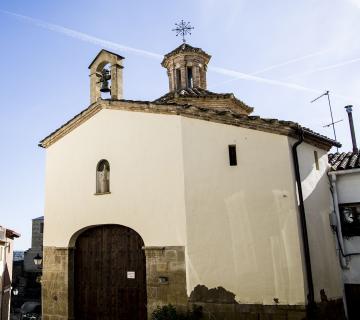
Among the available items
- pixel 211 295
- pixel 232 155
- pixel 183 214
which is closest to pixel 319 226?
pixel 232 155

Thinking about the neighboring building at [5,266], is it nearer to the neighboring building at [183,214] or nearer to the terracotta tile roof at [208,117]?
the neighboring building at [183,214]

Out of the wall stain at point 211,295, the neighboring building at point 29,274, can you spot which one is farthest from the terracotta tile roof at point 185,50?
the neighboring building at point 29,274

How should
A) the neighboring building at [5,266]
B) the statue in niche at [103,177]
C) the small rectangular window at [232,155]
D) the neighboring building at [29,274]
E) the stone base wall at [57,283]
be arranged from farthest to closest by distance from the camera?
the neighboring building at [29,274], the neighboring building at [5,266], the statue in niche at [103,177], the stone base wall at [57,283], the small rectangular window at [232,155]

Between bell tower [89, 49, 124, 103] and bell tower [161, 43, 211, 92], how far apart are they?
5104 mm

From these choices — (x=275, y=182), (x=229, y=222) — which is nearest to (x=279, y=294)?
(x=229, y=222)

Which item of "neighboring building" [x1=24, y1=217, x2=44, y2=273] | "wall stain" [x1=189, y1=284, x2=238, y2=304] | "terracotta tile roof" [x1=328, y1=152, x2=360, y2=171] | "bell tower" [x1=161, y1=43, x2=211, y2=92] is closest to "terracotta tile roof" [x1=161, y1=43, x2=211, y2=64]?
"bell tower" [x1=161, y1=43, x2=211, y2=92]

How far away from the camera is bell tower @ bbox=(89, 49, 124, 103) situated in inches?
440

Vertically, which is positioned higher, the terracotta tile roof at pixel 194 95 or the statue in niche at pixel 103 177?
the terracotta tile roof at pixel 194 95

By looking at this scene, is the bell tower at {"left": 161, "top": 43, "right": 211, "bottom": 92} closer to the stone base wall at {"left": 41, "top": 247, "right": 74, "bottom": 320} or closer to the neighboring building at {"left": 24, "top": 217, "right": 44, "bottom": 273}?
the stone base wall at {"left": 41, "top": 247, "right": 74, "bottom": 320}

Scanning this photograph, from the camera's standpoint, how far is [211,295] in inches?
342

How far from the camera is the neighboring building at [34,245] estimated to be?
33.5 m

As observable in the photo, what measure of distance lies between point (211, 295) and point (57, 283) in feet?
15.6

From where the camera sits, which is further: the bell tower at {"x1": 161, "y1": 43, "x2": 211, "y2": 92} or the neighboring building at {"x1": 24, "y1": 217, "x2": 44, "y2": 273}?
the neighboring building at {"x1": 24, "y1": 217, "x2": 44, "y2": 273}

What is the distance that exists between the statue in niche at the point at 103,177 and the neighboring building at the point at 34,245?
83.6 feet
